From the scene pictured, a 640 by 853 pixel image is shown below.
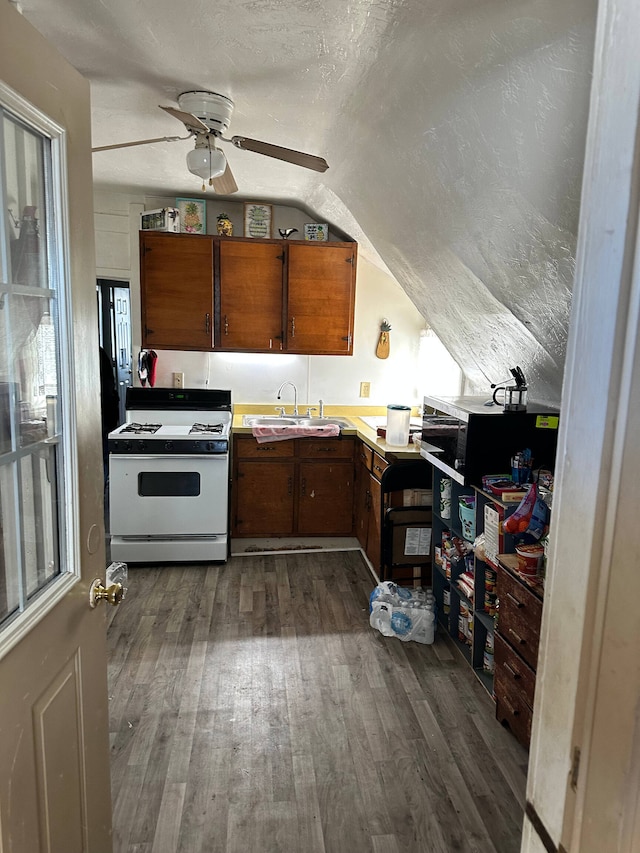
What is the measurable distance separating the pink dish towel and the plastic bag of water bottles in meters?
1.13

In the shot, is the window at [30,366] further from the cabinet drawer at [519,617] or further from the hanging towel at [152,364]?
the hanging towel at [152,364]

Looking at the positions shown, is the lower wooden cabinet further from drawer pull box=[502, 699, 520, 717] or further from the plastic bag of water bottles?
drawer pull box=[502, 699, 520, 717]

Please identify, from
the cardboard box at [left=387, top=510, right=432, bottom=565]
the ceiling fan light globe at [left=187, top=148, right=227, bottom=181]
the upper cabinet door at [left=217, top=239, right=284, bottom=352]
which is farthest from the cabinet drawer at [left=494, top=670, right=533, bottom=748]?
the upper cabinet door at [left=217, top=239, right=284, bottom=352]

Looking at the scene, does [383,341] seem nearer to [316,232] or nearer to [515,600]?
[316,232]

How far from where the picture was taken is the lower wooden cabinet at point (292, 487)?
141 inches

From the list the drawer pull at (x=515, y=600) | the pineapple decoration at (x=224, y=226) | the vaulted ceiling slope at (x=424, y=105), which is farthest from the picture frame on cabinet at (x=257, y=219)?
the drawer pull at (x=515, y=600)

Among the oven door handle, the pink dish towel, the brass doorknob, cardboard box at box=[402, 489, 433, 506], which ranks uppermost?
the pink dish towel

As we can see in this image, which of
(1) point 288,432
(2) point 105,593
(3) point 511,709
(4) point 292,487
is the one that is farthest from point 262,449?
(2) point 105,593

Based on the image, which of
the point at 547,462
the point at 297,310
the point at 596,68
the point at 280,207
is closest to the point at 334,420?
the point at 297,310

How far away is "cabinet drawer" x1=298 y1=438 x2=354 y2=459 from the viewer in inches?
142

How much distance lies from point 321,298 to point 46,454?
9.62 ft

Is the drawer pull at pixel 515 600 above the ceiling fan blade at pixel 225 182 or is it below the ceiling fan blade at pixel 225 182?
below

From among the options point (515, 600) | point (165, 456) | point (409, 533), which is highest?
point (165, 456)

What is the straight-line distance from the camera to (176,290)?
11.7 ft
